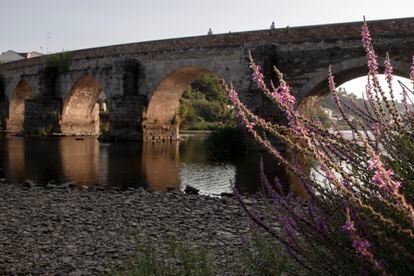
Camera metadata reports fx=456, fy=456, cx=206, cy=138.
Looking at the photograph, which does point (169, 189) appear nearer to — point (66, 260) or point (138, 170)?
point (138, 170)

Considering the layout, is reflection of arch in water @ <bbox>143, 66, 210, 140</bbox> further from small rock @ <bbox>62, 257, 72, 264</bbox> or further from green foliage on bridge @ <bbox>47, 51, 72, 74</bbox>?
small rock @ <bbox>62, 257, 72, 264</bbox>

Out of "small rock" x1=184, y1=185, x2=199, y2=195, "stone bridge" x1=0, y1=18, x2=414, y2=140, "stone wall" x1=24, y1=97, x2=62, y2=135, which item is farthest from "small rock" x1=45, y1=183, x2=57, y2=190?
"stone wall" x1=24, y1=97, x2=62, y2=135

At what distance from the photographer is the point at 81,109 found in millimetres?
29984

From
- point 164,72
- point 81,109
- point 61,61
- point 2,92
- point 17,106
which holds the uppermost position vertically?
point 61,61

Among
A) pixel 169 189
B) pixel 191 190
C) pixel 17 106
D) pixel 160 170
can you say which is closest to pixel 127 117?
pixel 160 170

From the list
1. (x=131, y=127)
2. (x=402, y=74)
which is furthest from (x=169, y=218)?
(x=131, y=127)

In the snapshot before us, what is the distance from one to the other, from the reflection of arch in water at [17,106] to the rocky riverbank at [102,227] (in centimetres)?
2750

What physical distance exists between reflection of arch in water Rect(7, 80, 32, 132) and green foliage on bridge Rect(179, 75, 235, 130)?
11741 millimetres

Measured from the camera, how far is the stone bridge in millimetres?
16234

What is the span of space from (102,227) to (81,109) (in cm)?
2567

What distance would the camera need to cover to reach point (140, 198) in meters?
7.78

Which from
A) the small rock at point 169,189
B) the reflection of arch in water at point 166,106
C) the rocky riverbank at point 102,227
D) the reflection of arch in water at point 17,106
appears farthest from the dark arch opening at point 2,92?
the small rock at point 169,189

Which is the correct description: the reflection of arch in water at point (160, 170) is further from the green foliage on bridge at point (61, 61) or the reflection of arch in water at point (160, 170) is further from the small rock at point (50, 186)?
the green foliage on bridge at point (61, 61)

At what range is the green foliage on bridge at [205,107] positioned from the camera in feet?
135
